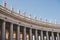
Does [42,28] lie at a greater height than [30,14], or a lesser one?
lesser

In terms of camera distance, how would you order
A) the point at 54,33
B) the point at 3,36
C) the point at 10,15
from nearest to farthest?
1. the point at 3,36
2. the point at 10,15
3. the point at 54,33

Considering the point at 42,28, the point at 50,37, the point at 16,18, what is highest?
the point at 16,18

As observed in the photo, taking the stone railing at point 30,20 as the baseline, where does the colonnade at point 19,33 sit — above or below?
below

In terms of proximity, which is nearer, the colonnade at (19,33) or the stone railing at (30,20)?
the colonnade at (19,33)

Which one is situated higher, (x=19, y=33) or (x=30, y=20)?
(x=30, y=20)

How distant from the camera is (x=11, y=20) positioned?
5500 cm

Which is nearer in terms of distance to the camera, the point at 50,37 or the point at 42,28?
the point at 42,28

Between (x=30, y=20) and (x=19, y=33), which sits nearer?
(x=19, y=33)

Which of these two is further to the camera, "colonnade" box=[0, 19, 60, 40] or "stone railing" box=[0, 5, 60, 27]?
"stone railing" box=[0, 5, 60, 27]

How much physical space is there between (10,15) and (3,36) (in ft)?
28.3

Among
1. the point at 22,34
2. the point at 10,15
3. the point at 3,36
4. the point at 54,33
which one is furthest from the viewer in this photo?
the point at 54,33

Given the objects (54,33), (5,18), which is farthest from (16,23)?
(54,33)

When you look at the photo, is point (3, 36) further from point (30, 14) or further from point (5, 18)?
point (30, 14)

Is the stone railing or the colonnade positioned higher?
the stone railing
